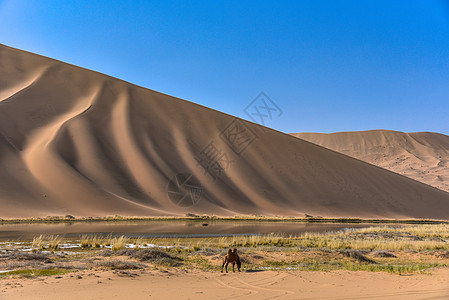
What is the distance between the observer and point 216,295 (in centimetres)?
921

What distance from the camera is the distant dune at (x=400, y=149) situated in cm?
12400

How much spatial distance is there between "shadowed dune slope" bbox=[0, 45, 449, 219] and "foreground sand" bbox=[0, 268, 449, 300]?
32.4 meters

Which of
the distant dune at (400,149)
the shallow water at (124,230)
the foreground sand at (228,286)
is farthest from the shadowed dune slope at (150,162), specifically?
the distant dune at (400,149)

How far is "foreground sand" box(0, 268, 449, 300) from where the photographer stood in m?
9.08

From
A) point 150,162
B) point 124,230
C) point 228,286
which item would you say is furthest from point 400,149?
point 228,286

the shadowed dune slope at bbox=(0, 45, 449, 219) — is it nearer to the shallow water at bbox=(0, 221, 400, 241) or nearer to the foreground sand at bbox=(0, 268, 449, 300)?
the shallow water at bbox=(0, 221, 400, 241)

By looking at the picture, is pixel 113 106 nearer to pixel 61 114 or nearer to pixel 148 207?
pixel 61 114

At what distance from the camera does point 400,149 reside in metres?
149

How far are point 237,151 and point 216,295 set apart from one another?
59.6 meters

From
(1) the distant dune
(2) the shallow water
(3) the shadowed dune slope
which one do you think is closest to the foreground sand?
(2) the shallow water

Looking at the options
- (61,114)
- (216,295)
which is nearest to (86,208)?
(61,114)

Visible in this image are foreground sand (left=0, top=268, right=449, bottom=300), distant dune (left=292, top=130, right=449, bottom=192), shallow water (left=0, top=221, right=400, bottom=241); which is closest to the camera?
foreground sand (left=0, top=268, right=449, bottom=300)

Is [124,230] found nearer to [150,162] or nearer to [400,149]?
[150,162]

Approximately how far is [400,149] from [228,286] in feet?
494
